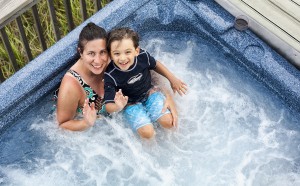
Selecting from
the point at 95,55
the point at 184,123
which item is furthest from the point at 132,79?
the point at 184,123

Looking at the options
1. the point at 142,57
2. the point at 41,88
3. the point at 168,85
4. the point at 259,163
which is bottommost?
the point at 259,163

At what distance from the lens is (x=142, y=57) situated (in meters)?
3.04

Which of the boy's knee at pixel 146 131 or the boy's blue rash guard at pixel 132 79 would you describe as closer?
the boy's blue rash guard at pixel 132 79

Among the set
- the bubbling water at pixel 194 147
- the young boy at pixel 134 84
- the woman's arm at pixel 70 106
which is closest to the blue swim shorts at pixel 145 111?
the young boy at pixel 134 84

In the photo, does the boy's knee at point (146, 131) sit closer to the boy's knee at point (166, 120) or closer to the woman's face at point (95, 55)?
the boy's knee at point (166, 120)

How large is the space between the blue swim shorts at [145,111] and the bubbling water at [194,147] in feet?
0.58

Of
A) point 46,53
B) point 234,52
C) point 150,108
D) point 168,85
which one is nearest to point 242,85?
point 234,52

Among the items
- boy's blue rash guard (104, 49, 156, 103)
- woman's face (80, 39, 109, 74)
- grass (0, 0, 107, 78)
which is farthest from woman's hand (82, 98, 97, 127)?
grass (0, 0, 107, 78)

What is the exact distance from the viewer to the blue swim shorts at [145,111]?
3098 mm

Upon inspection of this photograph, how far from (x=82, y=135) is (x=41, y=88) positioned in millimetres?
446

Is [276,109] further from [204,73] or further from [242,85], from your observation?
[204,73]

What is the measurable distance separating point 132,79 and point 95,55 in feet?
1.05

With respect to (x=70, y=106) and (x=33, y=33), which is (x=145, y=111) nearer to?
(x=70, y=106)

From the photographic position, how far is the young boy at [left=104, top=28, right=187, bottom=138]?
9.18ft
